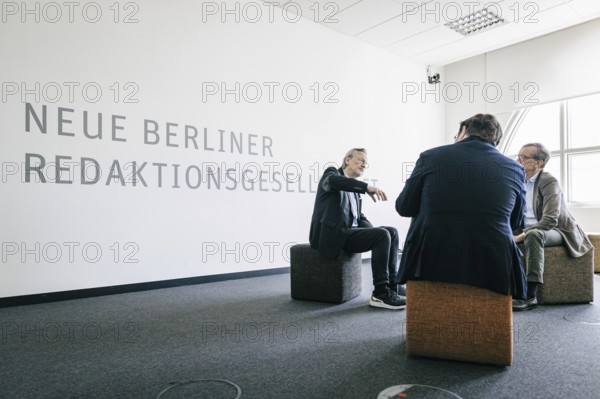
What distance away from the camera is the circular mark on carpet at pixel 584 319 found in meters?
2.39

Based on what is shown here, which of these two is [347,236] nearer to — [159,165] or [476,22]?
[159,165]

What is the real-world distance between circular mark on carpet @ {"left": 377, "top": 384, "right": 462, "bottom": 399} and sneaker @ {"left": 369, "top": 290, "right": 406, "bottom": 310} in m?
1.18

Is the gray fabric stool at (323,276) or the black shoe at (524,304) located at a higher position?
the gray fabric stool at (323,276)

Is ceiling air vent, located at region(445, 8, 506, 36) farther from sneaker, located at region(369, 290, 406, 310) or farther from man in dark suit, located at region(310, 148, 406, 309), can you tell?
sneaker, located at region(369, 290, 406, 310)

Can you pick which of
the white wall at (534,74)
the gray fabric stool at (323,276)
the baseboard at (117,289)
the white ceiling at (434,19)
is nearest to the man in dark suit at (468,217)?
the gray fabric stool at (323,276)

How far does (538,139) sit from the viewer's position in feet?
18.4

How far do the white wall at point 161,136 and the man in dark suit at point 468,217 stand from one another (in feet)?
7.93

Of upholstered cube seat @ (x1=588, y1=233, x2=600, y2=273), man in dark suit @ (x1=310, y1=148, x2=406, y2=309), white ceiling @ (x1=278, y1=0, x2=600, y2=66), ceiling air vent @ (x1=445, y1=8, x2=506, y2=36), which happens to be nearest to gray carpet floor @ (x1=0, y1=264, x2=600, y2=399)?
man in dark suit @ (x1=310, y1=148, x2=406, y2=309)

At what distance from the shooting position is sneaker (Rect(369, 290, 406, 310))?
2676 millimetres

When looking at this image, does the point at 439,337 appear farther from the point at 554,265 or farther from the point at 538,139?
the point at 538,139

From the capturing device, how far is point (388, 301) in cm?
270

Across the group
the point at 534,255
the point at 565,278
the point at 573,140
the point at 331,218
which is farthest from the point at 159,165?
the point at 573,140

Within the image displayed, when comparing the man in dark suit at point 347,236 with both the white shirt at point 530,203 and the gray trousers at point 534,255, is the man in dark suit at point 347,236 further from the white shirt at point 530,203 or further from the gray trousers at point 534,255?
the white shirt at point 530,203

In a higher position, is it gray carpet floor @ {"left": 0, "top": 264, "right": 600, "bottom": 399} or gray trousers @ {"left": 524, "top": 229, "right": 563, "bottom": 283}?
gray trousers @ {"left": 524, "top": 229, "right": 563, "bottom": 283}
